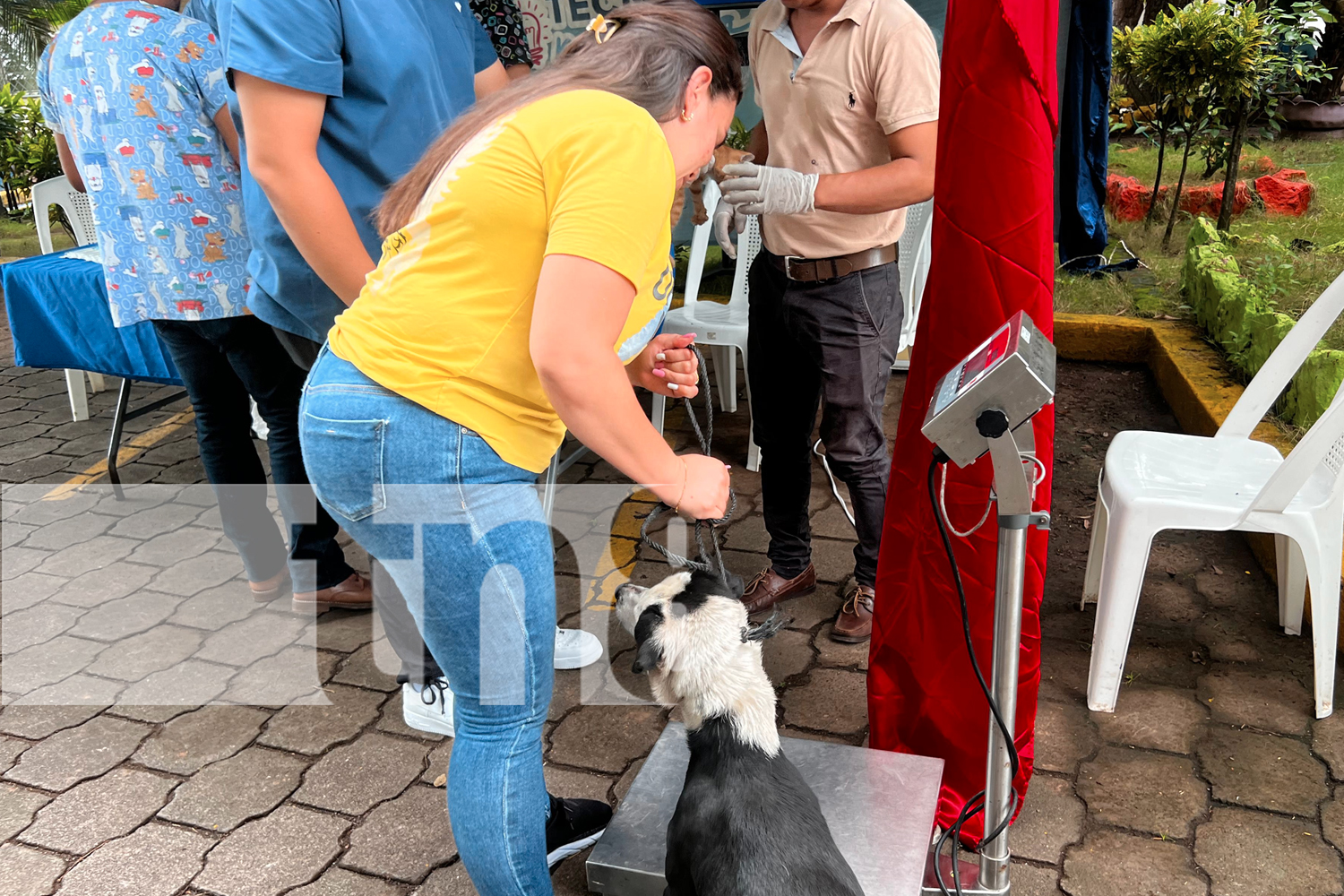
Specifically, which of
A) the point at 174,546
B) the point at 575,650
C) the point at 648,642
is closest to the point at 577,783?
the point at 575,650

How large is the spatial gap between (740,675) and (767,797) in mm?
231

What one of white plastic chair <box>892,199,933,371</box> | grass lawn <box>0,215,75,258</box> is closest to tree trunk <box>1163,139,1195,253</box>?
white plastic chair <box>892,199,933,371</box>

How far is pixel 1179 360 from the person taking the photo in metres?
5.01

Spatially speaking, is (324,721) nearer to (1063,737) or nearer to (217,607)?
(217,607)

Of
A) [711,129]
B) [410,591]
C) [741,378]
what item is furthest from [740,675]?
[741,378]

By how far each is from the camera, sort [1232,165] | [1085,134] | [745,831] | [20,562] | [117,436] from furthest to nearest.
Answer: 1. [1232,165]
2. [1085,134]
3. [117,436]
4. [20,562]
5. [745,831]

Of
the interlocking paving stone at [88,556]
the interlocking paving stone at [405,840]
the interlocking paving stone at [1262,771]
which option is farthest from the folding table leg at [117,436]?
the interlocking paving stone at [1262,771]

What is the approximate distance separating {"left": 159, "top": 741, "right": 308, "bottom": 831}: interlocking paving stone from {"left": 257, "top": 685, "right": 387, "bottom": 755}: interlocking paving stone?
6 cm

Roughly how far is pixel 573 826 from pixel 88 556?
287 centimetres

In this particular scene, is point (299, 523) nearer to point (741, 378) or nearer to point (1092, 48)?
point (741, 378)

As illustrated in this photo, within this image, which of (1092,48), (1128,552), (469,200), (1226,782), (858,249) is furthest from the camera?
(1092,48)

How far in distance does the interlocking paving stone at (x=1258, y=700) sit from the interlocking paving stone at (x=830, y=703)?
1007 millimetres

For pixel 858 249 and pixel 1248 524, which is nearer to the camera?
pixel 1248 524

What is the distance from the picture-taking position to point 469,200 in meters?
1.50
